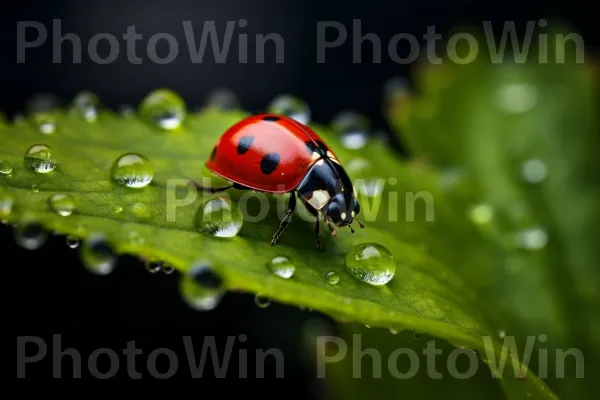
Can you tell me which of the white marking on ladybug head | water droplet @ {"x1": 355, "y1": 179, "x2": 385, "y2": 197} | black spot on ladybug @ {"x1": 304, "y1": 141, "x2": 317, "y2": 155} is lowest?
the white marking on ladybug head

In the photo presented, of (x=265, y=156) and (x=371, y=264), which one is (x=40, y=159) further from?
(x=371, y=264)

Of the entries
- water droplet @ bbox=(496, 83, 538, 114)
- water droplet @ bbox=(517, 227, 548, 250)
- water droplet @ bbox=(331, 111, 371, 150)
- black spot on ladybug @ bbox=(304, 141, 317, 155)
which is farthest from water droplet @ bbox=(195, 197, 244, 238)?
water droplet @ bbox=(496, 83, 538, 114)

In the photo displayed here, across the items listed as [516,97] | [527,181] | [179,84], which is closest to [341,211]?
[527,181]

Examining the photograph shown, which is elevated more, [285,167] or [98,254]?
[285,167]

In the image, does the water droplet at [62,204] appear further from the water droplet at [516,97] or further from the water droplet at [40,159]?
the water droplet at [516,97]

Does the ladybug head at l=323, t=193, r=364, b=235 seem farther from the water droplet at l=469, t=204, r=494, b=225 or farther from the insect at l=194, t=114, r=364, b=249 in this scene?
the water droplet at l=469, t=204, r=494, b=225
